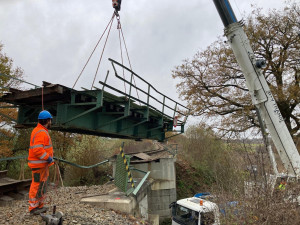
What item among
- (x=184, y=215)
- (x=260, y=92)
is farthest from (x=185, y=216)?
(x=260, y=92)

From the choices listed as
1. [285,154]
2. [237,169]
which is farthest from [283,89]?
[237,169]

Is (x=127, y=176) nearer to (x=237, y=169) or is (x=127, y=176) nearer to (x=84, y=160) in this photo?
(x=237, y=169)

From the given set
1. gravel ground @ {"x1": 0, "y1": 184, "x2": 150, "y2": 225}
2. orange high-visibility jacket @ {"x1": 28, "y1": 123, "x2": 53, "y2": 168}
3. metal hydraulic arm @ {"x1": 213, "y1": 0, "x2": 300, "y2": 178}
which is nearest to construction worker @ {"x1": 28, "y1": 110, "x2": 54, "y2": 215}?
orange high-visibility jacket @ {"x1": 28, "y1": 123, "x2": 53, "y2": 168}

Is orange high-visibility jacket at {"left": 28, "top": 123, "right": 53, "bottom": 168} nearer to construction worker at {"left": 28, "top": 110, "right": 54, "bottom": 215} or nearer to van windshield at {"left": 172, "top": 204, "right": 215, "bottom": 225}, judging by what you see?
construction worker at {"left": 28, "top": 110, "right": 54, "bottom": 215}

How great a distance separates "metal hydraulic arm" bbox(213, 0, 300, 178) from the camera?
277 inches

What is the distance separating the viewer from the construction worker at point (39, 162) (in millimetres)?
4352

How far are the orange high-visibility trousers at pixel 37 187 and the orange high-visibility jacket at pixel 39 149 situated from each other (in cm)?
15

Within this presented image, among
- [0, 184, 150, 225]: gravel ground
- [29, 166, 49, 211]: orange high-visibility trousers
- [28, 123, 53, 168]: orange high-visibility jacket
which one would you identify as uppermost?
[28, 123, 53, 168]: orange high-visibility jacket

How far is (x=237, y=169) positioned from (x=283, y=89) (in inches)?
330

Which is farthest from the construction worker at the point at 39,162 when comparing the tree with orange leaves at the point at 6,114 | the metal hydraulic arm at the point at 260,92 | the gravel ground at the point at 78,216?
the tree with orange leaves at the point at 6,114

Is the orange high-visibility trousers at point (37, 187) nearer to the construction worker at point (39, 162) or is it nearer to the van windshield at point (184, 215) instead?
the construction worker at point (39, 162)

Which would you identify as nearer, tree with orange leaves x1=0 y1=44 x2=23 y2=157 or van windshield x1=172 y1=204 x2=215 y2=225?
van windshield x1=172 y1=204 x2=215 y2=225

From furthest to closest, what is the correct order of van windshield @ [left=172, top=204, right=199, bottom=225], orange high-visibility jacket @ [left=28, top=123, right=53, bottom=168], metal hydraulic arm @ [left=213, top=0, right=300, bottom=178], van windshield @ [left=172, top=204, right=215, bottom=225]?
van windshield @ [left=172, top=204, right=199, bottom=225] < van windshield @ [left=172, top=204, right=215, bottom=225] < metal hydraulic arm @ [left=213, top=0, right=300, bottom=178] < orange high-visibility jacket @ [left=28, top=123, right=53, bottom=168]

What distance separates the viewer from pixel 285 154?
7.06 m
